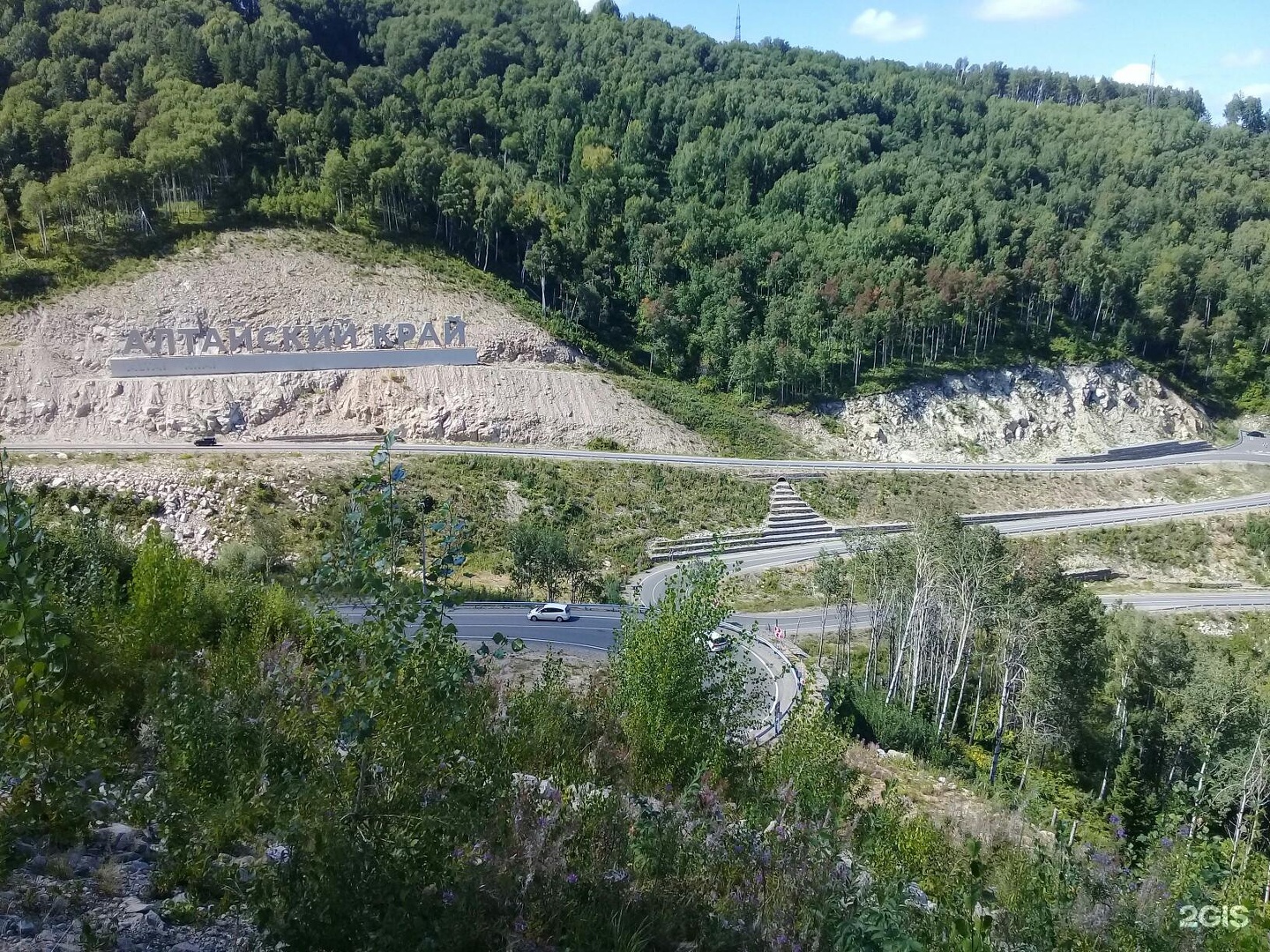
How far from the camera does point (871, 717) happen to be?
74.3 feet

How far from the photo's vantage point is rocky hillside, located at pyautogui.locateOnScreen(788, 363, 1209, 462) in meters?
55.0

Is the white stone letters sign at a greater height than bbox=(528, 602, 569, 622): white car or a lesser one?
greater

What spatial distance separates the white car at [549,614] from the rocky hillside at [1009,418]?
31029 millimetres

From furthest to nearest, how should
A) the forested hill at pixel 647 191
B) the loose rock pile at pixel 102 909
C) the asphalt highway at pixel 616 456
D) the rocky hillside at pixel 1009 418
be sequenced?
1. the forested hill at pixel 647 191
2. the rocky hillside at pixel 1009 418
3. the asphalt highway at pixel 616 456
4. the loose rock pile at pixel 102 909

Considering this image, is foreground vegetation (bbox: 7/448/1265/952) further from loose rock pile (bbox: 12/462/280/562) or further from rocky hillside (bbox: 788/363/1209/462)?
rocky hillside (bbox: 788/363/1209/462)

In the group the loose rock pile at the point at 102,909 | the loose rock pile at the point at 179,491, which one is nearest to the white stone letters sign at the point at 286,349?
the loose rock pile at the point at 179,491

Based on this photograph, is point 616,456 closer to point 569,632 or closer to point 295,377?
point 295,377

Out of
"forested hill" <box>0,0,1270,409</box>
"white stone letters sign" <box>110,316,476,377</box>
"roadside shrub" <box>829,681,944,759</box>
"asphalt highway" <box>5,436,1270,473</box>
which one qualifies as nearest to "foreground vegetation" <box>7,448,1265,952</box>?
"roadside shrub" <box>829,681,944,759</box>

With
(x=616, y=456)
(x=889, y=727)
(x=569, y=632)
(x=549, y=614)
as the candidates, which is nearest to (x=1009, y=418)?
(x=616, y=456)

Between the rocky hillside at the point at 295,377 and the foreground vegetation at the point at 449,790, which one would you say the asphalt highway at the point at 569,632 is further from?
the rocky hillside at the point at 295,377

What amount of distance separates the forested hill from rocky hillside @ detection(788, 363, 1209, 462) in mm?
2964

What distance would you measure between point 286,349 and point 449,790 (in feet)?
151

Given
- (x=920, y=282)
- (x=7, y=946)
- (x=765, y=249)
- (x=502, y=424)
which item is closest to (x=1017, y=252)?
(x=920, y=282)

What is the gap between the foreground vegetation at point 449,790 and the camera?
4.82m
